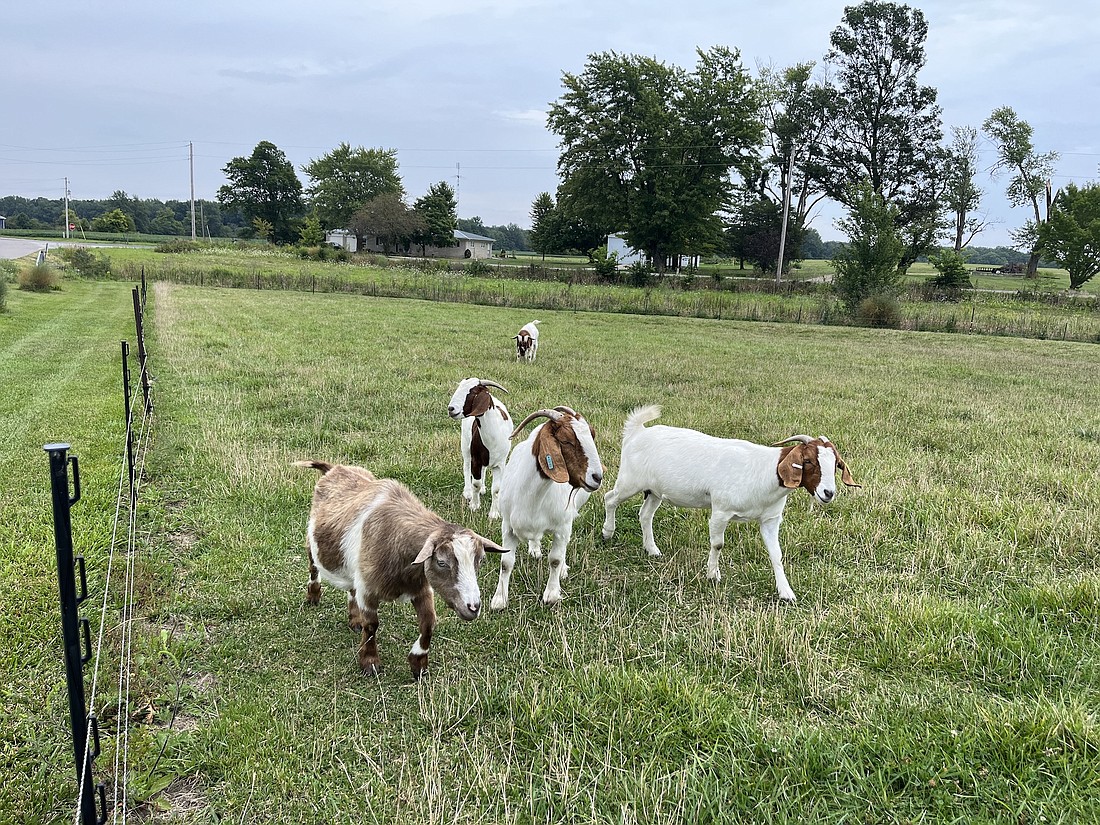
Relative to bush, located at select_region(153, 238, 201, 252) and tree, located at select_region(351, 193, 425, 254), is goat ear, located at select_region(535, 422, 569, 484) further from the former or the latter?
tree, located at select_region(351, 193, 425, 254)

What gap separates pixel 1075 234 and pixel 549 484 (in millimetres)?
55809

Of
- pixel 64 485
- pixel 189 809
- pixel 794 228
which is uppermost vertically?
pixel 794 228

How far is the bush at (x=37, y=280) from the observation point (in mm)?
24719

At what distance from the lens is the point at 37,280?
24.8 m

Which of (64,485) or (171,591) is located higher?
(64,485)

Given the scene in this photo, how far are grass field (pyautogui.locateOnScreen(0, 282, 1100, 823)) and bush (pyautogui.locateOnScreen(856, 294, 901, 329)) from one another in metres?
20.1

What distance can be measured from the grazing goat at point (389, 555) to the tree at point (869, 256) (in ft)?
95.2

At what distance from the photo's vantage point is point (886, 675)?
383cm

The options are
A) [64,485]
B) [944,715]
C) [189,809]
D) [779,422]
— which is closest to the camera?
[64,485]

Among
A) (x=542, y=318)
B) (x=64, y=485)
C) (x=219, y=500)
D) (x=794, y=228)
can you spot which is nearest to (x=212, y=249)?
(x=542, y=318)

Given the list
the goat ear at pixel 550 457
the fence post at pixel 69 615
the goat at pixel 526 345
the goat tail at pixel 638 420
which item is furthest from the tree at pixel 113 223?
the fence post at pixel 69 615

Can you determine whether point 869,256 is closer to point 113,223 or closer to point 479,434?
point 479,434

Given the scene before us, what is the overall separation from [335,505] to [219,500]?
8.92 ft

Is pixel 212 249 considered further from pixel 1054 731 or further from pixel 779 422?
pixel 1054 731
